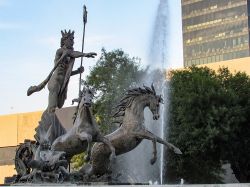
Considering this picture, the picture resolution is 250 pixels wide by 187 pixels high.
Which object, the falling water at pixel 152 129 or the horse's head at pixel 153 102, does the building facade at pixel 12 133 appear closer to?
the falling water at pixel 152 129

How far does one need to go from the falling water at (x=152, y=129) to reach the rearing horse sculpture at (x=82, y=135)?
12.9 meters

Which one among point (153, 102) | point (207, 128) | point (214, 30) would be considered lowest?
point (153, 102)

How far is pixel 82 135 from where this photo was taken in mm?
16828

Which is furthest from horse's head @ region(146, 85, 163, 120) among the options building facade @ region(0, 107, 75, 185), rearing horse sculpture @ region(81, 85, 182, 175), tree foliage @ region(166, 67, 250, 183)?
building facade @ region(0, 107, 75, 185)

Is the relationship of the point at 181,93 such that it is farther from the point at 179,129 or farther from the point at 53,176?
the point at 53,176

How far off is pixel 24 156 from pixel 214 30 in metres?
86.6

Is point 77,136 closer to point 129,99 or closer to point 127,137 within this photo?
point 127,137

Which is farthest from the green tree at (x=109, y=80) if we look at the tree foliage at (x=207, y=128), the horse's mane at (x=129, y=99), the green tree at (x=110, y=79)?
the horse's mane at (x=129, y=99)

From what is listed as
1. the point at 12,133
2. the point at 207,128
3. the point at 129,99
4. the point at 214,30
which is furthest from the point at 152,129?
the point at 214,30

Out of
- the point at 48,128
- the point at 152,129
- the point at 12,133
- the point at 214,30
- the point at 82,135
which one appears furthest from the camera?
the point at 214,30

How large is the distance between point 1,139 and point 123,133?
4545 centimetres

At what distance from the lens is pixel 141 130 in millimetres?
18328

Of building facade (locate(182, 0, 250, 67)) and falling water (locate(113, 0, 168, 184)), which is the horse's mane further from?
building facade (locate(182, 0, 250, 67))

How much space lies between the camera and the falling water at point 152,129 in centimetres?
3244
